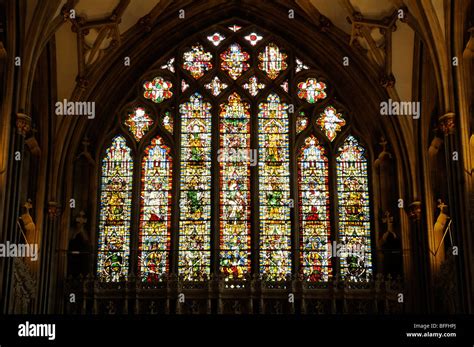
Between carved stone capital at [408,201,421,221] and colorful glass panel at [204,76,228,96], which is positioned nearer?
carved stone capital at [408,201,421,221]

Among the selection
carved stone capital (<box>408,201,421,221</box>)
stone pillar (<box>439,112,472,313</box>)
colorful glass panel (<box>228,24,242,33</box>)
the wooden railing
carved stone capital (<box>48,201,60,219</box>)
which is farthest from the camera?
colorful glass panel (<box>228,24,242,33</box>)

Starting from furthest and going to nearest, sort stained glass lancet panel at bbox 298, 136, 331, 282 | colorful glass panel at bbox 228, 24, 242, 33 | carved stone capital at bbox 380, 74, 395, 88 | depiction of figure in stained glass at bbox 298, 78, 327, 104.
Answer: colorful glass panel at bbox 228, 24, 242, 33 < depiction of figure in stained glass at bbox 298, 78, 327, 104 < carved stone capital at bbox 380, 74, 395, 88 < stained glass lancet panel at bbox 298, 136, 331, 282

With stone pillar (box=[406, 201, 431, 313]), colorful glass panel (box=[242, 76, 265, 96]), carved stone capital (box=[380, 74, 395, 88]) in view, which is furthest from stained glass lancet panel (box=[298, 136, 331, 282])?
carved stone capital (box=[380, 74, 395, 88])

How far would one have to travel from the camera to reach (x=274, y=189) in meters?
27.1

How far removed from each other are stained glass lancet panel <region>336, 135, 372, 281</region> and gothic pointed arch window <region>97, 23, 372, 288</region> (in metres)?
0.03

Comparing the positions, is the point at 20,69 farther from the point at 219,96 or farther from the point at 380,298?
the point at 380,298

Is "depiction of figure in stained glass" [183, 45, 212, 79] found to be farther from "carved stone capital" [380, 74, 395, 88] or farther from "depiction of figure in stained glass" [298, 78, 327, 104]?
"carved stone capital" [380, 74, 395, 88]

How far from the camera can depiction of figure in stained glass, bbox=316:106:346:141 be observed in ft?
91.5

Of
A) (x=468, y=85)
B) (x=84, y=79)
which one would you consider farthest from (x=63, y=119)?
(x=468, y=85)

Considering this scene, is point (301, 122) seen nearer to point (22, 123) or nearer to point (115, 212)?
point (115, 212)

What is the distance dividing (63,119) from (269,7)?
6.53 metres

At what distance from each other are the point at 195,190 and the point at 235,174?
1.13m

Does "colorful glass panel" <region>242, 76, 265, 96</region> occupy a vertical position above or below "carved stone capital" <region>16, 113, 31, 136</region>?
above

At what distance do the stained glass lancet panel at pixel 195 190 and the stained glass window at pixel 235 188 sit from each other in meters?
0.39
